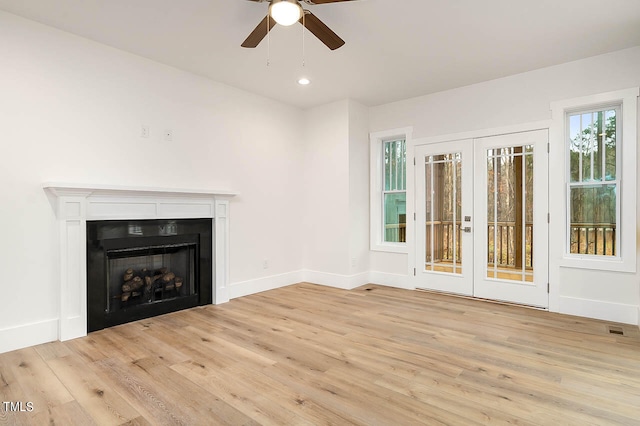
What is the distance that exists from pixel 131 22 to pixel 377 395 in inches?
136

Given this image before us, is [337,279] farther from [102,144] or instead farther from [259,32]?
[259,32]

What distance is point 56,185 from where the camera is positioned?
2922 mm

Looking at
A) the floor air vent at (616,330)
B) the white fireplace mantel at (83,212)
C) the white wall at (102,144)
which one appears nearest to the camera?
the white wall at (102,144)

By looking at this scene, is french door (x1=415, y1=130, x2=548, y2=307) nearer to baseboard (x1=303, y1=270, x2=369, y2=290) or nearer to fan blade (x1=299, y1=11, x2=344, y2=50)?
baseboard (x1=303, y1=270, x2=369, y2=290)

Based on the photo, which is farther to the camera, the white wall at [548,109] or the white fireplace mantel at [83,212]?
the white wall at [548,109]

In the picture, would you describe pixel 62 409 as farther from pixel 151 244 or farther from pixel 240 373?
pixel 151 244

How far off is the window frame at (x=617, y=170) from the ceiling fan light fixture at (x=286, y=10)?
321 centimetres

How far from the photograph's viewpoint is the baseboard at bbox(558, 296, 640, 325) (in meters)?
3.47

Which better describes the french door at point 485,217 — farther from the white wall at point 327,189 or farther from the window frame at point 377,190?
the white wall at point 327,189

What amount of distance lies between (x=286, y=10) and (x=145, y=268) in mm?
2940

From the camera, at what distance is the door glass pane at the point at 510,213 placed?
4.11m

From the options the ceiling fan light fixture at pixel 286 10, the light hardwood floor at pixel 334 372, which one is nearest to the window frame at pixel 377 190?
the light hardwood floor at pixel 334 372

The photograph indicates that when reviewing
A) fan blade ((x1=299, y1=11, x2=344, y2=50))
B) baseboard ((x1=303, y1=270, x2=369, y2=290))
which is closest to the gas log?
baseboard ((x1=303, y1=270, x2=369, y2=290))

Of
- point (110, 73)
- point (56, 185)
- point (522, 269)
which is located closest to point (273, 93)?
point (110, 73)
